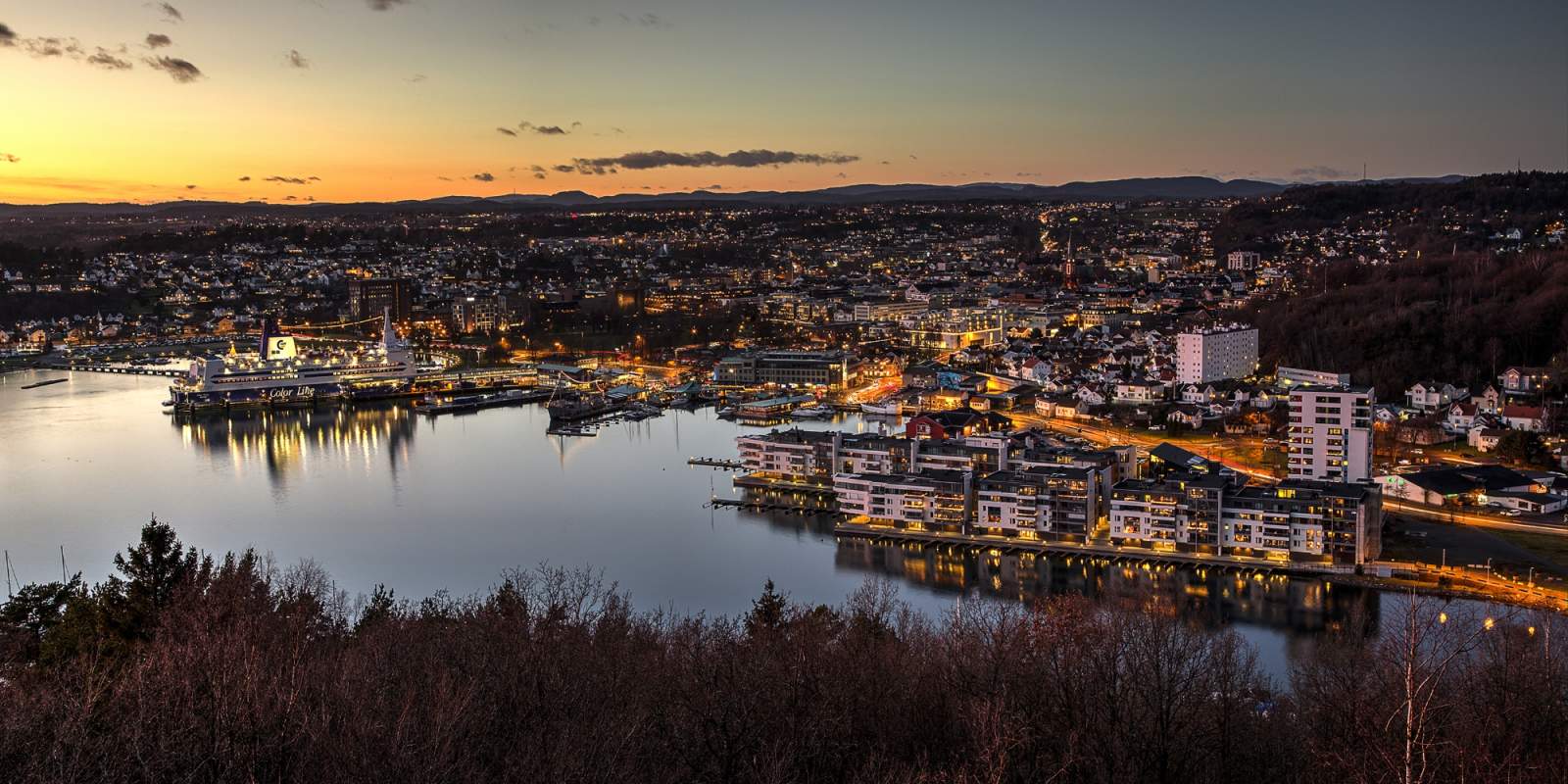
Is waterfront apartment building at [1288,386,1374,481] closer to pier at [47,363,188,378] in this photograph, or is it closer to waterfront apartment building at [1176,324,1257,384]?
waterfront apartment building at [1176,324,1257,384]

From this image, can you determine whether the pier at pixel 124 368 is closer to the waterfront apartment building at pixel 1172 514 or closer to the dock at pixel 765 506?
the dock at pixel 765 506

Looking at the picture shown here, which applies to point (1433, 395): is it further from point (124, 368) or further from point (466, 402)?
point (124, 368)

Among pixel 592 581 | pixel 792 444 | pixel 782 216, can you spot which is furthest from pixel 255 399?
pixel 782 216

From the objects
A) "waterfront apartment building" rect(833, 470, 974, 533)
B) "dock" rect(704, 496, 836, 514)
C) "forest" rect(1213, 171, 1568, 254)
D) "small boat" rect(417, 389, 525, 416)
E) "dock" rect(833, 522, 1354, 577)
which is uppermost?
"forest" rect(1213, 171, 1568, 254)

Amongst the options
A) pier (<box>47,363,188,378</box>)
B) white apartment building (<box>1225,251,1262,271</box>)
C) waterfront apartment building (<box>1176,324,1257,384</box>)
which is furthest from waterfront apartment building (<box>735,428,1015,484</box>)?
white apartment building (<box>1225,251,1262,271</box>)

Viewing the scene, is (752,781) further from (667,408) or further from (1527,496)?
(667,408)

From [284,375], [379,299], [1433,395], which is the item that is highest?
[379,299]

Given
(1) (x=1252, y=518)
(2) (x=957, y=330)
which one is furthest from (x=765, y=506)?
(2) (x=957, y=330)
